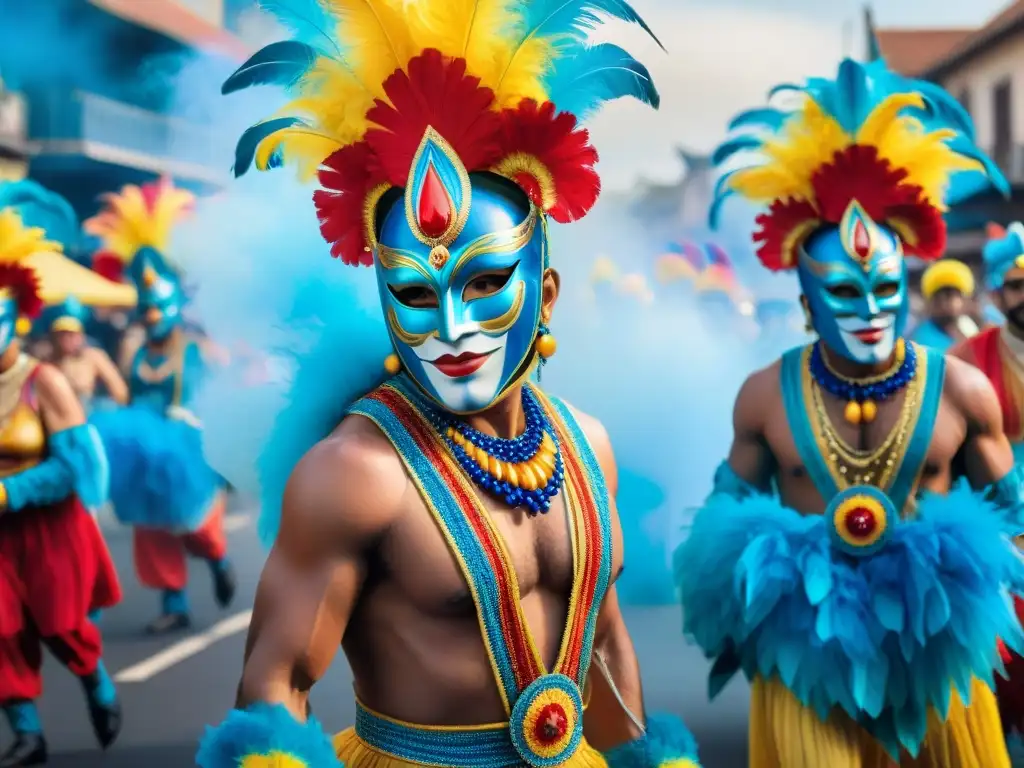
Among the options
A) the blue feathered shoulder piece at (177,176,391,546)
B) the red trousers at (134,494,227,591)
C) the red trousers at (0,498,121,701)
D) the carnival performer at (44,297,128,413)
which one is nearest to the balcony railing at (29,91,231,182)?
the carnival performer at (44,297,128,413)

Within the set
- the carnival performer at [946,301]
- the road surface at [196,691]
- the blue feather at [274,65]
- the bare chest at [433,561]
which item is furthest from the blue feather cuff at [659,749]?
the carnival performer at [946,301]

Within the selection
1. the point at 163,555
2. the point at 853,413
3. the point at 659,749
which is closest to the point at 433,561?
the point at 659,749

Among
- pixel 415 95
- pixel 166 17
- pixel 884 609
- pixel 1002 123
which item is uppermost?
pixel 166 17

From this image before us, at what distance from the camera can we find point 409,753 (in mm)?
2615

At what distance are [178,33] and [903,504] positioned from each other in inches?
864

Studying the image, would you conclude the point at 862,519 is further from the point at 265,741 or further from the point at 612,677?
the point at 265,741

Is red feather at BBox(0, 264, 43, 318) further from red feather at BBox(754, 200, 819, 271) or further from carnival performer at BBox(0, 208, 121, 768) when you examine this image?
red feather at BBox(754, 200, 819, 271)

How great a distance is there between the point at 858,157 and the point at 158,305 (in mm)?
5609

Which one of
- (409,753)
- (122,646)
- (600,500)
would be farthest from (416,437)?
(122,646)

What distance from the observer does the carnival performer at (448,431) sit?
8.33 feet

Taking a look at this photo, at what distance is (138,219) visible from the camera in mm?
9164

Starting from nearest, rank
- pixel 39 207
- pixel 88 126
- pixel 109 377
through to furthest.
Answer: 1. pixel 39 207
2. pixel 109 377
3. pixel 88 126

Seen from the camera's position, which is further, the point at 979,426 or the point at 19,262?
the point at 19,262

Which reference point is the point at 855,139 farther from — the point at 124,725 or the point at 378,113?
the point at 124,725
